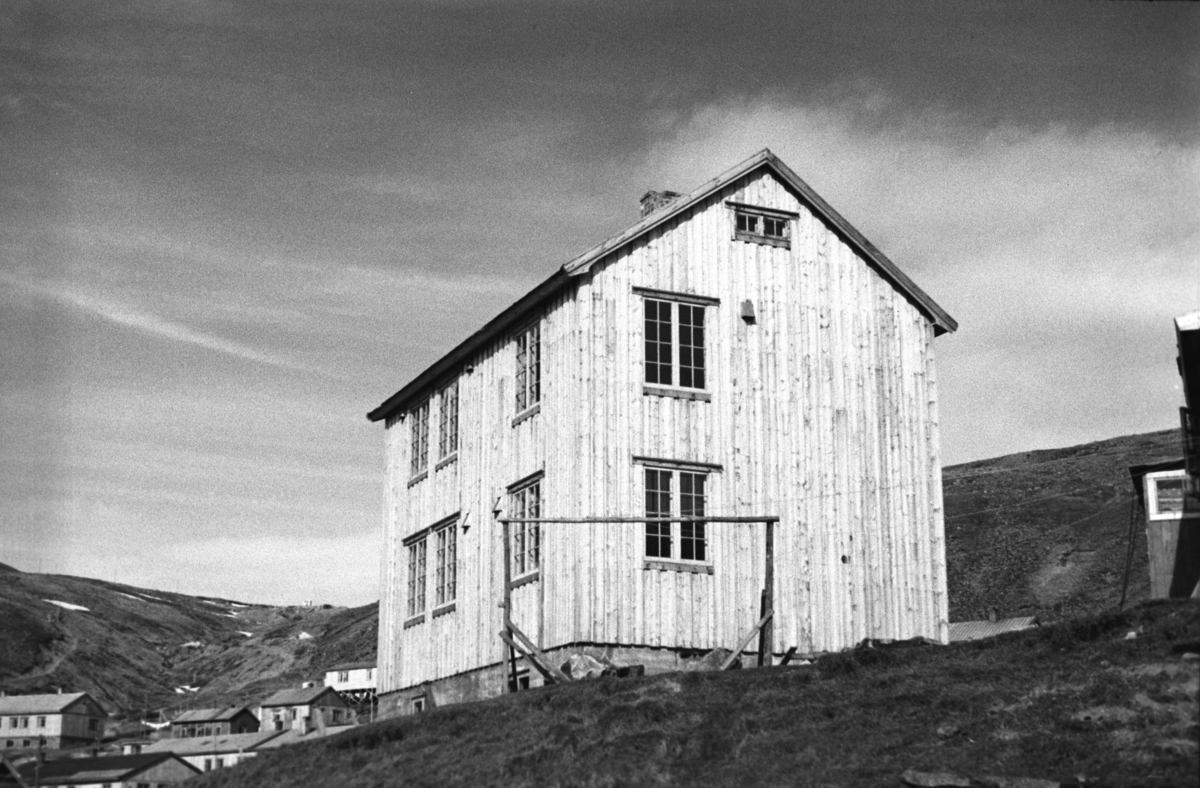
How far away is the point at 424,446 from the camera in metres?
34.4

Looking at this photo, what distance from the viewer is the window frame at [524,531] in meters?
27.6

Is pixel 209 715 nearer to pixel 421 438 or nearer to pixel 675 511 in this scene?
pixel 421 438

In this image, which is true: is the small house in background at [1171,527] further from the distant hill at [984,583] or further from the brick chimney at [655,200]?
the distant hill at [984,583]

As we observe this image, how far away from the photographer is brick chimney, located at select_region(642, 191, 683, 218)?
3016 centimetres

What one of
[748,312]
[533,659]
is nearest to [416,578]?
[533,659]

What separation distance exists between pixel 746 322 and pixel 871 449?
367cm

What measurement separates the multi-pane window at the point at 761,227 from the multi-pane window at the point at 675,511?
17.2 ft

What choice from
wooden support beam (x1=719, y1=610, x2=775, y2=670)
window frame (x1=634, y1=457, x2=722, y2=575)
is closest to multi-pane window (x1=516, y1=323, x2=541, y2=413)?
window frame (x1=634, y1=457, x2=722, y2=575)

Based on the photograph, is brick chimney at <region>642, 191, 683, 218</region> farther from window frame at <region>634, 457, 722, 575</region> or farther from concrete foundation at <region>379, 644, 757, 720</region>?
concrete foundation at <region>379, 644, 757, 720</region>

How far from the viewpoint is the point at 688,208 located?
28.3 metres

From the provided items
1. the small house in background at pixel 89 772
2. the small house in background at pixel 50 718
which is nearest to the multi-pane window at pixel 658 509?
the small house in background at pixel 89 772

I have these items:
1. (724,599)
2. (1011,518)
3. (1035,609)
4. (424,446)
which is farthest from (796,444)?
(1011,518)

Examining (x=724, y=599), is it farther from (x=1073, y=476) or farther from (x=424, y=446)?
(x=1073, y=476)

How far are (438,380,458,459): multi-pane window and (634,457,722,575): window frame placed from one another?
6.86 metres
